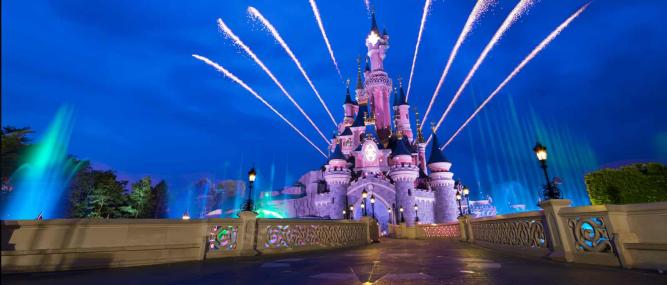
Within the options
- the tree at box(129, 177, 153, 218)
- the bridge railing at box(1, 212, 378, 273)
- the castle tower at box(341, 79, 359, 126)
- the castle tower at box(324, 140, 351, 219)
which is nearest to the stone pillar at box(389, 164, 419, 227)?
the castle tower at box(324, 140, 351, 219)

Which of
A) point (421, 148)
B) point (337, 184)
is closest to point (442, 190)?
point (421, 148)

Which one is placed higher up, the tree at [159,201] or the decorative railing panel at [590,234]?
the tree at [159,201]

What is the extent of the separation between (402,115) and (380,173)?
17141 mm

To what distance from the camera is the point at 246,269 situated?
779 cm

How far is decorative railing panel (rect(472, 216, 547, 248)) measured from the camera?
31.8 feet

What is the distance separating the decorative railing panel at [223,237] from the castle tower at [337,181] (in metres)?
35.2

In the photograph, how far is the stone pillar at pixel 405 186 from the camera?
4269cm

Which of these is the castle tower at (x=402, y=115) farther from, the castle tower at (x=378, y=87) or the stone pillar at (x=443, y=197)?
the stone pillar at (x=443, y=197)

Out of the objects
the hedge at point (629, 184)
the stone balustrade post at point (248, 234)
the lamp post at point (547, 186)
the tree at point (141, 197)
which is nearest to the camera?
the lamp post at point (547, 186)

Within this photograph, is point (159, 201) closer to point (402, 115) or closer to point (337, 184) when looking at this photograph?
point (337, 184)

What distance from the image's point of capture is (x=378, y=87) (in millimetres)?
57781

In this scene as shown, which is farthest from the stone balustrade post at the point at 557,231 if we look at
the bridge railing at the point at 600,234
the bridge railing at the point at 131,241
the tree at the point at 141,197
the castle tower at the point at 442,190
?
the tree at the point at 141,197

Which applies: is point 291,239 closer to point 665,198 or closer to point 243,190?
point 665,198

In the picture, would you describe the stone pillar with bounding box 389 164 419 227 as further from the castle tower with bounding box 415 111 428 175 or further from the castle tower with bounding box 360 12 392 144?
the castle tower with bounding box 415 111 428 175
